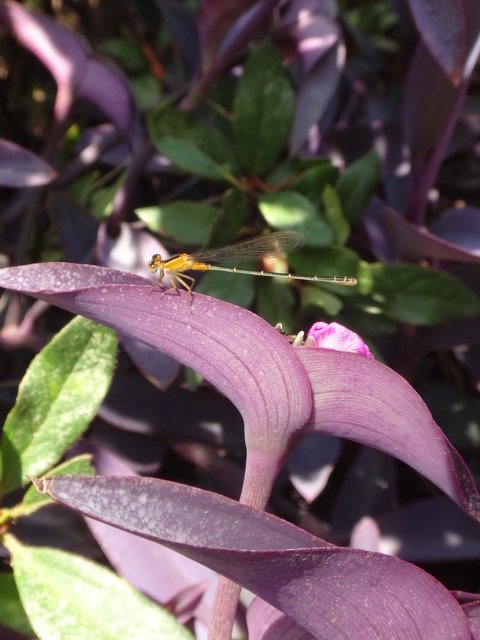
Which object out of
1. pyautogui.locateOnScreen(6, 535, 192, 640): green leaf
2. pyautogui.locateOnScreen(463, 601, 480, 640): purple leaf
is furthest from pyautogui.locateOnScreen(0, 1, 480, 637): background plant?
pyautogui.locateOnScreen(463, 601, 480, 640): purple leaf

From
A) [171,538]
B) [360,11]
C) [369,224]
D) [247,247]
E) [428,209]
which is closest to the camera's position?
[171,538]

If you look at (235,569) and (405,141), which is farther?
(405,141)

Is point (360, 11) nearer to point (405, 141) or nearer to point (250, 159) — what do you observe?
point (405, 141)

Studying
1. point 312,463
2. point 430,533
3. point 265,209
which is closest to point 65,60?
point 265,209

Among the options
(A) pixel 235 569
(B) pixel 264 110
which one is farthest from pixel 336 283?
(A) pixel 235 569

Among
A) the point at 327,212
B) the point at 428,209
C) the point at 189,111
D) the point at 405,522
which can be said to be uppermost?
the point at 189,111

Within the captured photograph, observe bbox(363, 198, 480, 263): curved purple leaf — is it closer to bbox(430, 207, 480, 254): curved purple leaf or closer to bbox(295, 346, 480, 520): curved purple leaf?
bbox(430, 207, 480, 254): curved purple leaf

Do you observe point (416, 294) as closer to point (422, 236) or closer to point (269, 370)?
point (422, 236)
